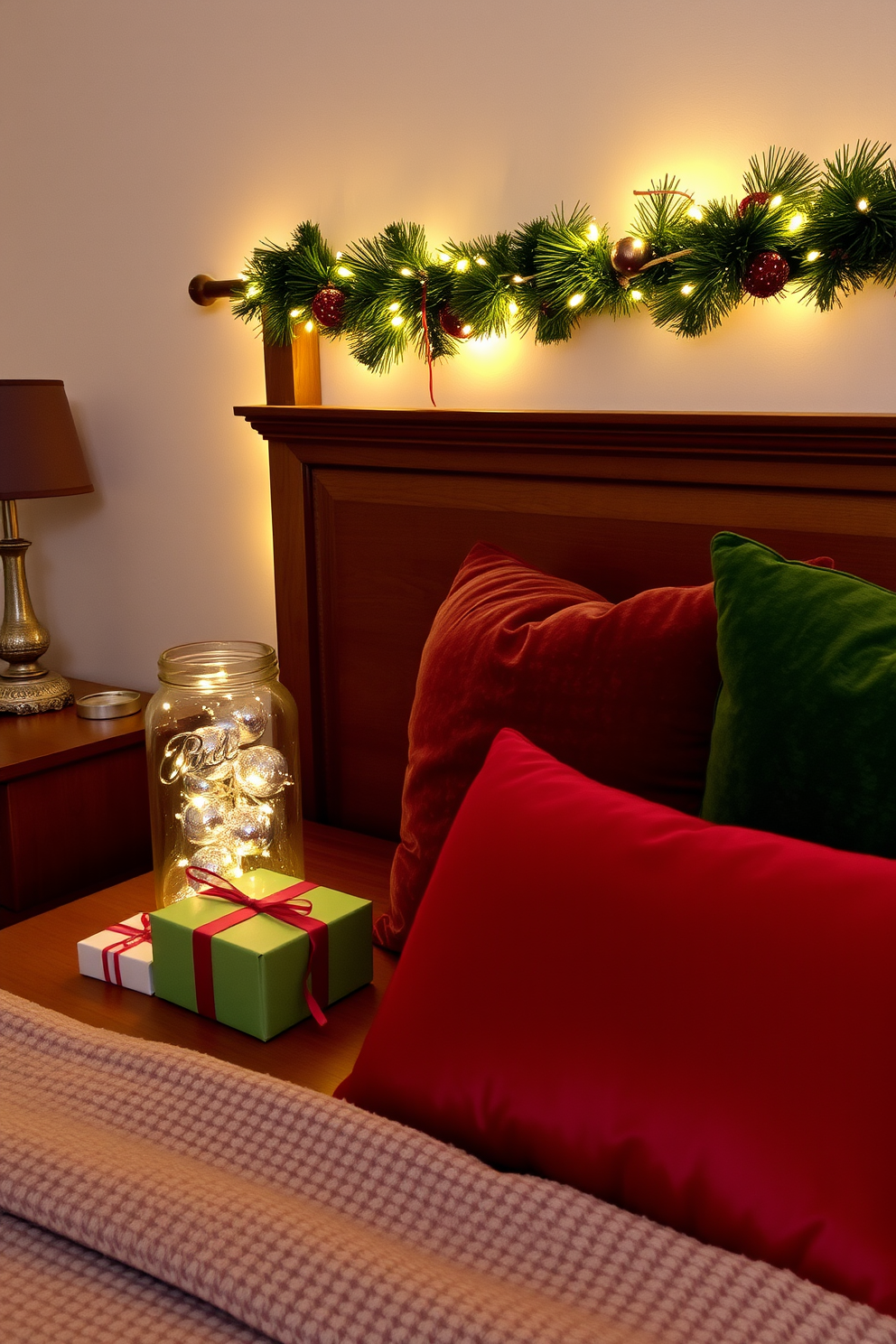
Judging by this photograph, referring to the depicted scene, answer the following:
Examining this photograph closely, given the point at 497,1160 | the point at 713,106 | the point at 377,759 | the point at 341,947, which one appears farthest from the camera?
the point at 377,759

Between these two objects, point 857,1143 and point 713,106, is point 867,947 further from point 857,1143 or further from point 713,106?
point 713,106

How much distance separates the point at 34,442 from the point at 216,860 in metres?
1.00

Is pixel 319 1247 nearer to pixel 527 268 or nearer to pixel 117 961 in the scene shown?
pixel 117 961

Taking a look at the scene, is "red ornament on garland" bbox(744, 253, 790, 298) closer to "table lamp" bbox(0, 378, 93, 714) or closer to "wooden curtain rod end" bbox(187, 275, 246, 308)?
"wooden curtain rod end" bbox(187, 275, 246, 308)

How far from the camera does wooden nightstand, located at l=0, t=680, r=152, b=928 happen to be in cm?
184

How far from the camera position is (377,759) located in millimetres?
1743

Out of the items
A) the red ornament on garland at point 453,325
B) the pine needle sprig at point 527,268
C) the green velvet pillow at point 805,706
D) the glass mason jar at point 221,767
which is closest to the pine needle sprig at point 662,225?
the pine needle sprig at point 527,268

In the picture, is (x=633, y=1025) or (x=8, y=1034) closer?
(x=633, y=1025)

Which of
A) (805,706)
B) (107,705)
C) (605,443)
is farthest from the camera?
(107,705)

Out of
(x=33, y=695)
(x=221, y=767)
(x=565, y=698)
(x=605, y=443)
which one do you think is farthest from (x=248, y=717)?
(x=33, y=695)

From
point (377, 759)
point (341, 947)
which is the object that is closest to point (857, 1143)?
point (341, 947)

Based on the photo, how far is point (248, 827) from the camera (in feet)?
4.34

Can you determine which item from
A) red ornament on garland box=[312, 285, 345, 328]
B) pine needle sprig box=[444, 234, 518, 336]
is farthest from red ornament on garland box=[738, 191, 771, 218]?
red ornament on garland box=[312, 285, 345, 328]

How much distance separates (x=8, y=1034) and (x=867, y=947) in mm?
728
